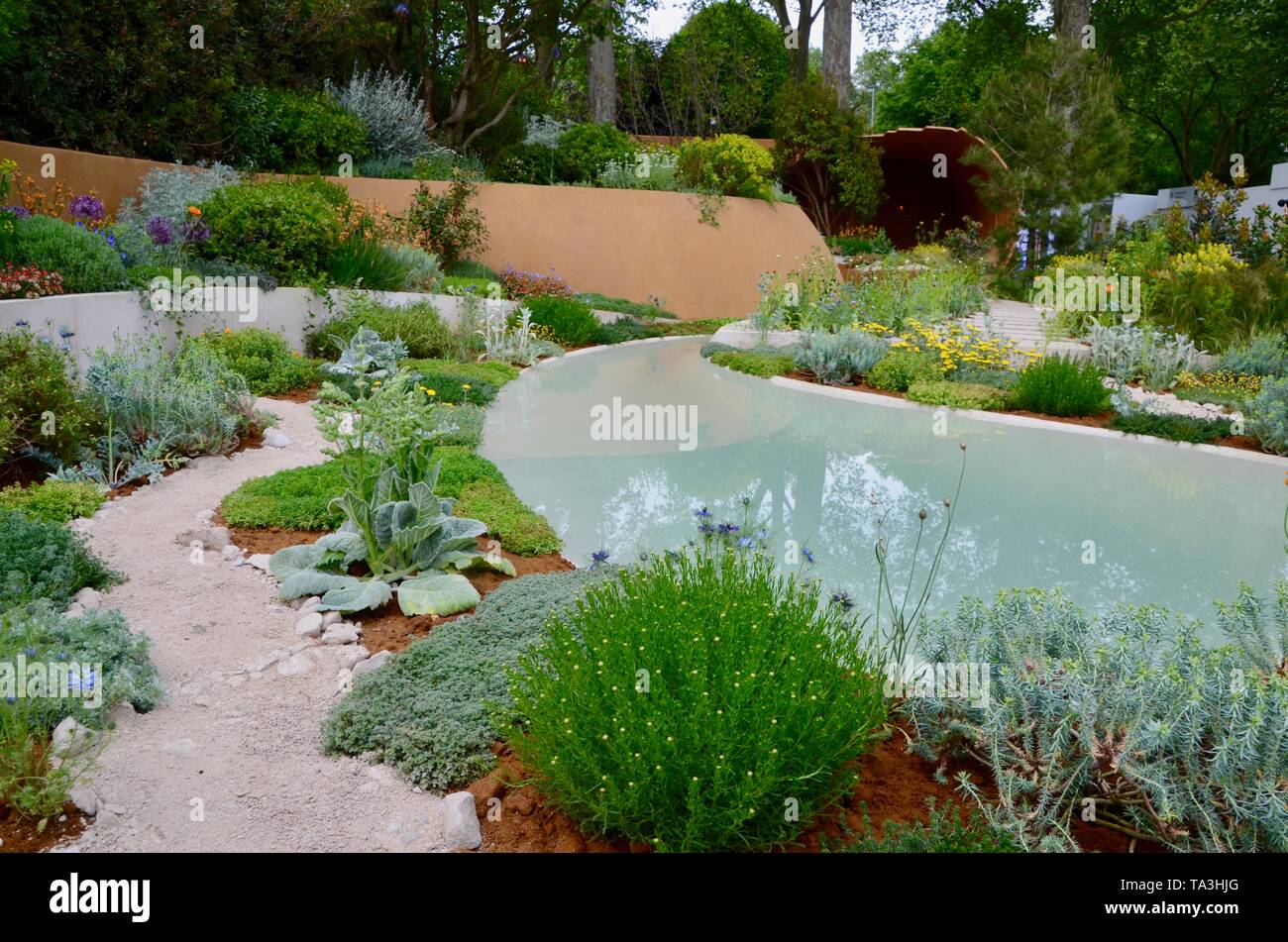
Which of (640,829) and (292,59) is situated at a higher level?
(292,59)

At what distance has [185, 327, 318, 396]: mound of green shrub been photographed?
8383 mm

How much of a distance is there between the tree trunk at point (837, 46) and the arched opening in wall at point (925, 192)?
7.01ft

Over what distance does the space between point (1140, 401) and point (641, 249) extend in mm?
10010

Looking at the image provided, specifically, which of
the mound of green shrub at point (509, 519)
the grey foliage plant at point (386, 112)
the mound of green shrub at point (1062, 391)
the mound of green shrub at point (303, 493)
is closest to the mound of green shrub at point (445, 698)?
the mound of green shrub at point (509, 519)

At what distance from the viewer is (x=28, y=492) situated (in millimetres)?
5199

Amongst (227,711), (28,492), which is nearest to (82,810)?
(227,711)

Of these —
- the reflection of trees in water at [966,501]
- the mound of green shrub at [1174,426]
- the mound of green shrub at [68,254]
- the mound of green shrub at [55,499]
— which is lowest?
the reflection of trees in water at [966,501]

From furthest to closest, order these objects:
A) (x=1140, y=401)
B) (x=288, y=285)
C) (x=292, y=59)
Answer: (x=292, y=59) → (x=288, y=285) → (x=1140, y=401)

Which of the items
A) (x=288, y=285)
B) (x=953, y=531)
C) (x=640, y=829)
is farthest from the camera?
(x=288, y=285)

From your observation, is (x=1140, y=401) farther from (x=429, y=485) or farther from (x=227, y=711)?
(x=227, y=711)

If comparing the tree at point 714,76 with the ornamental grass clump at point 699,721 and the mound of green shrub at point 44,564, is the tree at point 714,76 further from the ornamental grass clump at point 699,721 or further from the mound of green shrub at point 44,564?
the ornamental grass clump at point 699,721

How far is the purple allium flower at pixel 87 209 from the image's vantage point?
8.84 metres

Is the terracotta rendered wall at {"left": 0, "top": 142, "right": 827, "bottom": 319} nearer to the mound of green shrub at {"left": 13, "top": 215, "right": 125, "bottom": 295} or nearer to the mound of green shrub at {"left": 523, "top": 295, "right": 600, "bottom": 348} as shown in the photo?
the mound of green shrub at {"left": 523, "top": 295, "right": 600, "bottom": 348}

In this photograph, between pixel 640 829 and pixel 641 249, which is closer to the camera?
pixel 640 829
